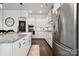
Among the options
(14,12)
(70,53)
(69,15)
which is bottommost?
(70,53)

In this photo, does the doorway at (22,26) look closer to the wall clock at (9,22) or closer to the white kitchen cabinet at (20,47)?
the wall clock at (9,22)

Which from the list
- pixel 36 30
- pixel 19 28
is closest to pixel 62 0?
pixel 19 28

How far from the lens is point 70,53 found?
5.32 feet

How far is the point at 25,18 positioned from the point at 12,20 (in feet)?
2.90

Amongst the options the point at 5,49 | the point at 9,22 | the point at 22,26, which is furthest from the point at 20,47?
the point at 9,22

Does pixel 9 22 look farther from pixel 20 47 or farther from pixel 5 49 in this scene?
pixel 5 49

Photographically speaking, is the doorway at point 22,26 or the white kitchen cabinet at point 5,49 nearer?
the white kitchen cabinet at point 5,49

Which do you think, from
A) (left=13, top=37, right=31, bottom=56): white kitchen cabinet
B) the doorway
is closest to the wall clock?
A: the doorway

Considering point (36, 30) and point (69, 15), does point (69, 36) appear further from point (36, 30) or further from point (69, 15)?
point (36, 30)

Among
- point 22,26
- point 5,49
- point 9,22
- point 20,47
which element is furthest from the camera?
point 9,22

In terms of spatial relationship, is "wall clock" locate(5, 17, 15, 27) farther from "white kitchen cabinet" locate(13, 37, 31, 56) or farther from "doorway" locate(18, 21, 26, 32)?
"white kitchen cabinet" locate(13, 37, 31, 56)

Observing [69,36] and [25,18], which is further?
[25,18]

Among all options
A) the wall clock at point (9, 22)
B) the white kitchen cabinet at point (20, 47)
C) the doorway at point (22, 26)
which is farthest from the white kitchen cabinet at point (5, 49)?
the wall clock at point (9, 22)

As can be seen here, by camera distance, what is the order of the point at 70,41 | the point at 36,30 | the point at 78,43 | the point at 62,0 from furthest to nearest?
the point at 36,30 → the point at 70,41 → the point at 78,43 → the point at 62,0
